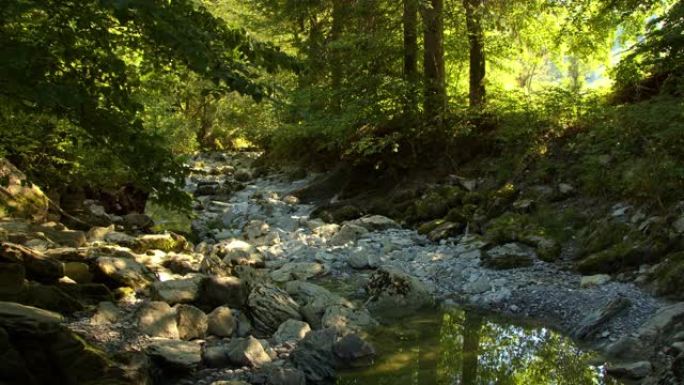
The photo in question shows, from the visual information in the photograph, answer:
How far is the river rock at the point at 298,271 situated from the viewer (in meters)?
9.37

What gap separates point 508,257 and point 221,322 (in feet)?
14.3

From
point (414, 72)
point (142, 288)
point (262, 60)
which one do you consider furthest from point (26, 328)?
point (414, 72)

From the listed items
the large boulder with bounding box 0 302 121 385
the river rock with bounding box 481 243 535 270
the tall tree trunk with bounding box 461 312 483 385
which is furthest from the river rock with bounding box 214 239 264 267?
the large boulder with bounding box 0 302 121 385

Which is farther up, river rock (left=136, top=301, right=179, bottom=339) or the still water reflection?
river rock (left=136, top=301, right=179, bottom=339)

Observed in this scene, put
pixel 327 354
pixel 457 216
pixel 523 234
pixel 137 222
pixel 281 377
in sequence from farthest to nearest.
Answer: pixel 137 222
pixel 457 216
pixel 523 234
pixel 327 354
pixel 281 377

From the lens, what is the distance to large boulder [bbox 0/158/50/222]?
9281 mm

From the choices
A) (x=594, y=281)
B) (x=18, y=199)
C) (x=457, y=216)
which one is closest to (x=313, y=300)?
(x=594, y=281)

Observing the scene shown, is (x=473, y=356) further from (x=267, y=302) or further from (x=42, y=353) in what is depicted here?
(x=42, y=353)

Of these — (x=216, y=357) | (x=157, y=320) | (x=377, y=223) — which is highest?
(x=377, y=223)

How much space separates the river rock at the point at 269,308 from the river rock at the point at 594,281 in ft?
11.7

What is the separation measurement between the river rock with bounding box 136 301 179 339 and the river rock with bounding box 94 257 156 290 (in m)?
1.15

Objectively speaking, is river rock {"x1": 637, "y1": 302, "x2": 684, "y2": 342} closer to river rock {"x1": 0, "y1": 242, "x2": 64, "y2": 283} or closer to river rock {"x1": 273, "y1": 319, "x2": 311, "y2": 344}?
river rock {"x1": 273, "y1": 319, "x2": 311, "y2": 344}

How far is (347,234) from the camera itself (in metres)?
11.5

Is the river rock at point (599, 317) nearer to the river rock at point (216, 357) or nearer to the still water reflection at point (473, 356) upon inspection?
the still water reflection at point (473, 356)
